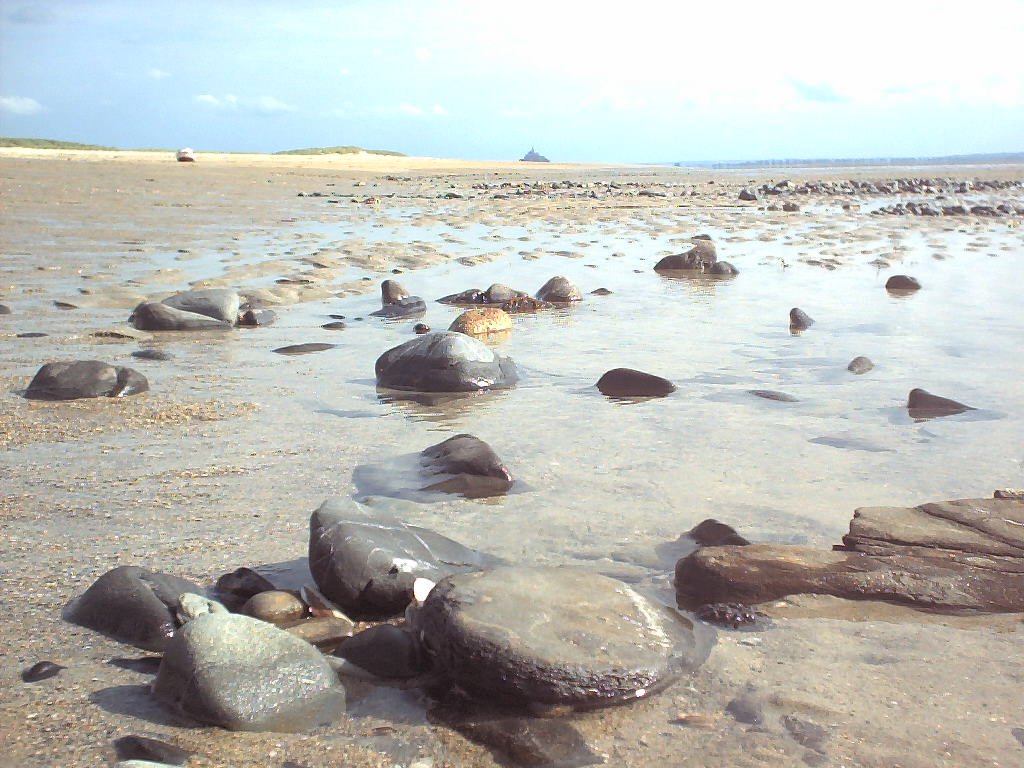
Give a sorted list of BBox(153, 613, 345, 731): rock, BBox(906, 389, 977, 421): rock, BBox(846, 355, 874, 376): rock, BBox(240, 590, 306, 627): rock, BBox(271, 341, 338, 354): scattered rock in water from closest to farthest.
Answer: BBox(153, 613, 345, 731): rock < BBox(240, 590, 306, 627): rock < BBox(906, 389, 977, 421): rock < BBox(846, 355, 874, 376): rock < BBox(271, 341, 338, 354): scattered rock in water

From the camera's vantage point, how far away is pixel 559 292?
767cm

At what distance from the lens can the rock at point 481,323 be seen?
6.22 m

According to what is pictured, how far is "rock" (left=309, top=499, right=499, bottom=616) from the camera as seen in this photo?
2502mm

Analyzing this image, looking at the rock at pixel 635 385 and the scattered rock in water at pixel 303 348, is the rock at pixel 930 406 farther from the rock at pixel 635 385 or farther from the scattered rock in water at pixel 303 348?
the scattered rock in water at pixel 303 348

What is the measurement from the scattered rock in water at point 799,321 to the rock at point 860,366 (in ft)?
3.84

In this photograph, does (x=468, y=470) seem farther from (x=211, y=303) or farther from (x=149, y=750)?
(x=211, y=303)

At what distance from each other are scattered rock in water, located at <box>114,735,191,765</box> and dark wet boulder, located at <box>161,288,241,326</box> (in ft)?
15.6

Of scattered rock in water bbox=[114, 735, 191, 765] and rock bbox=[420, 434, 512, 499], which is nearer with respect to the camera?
scattered rock in water bbox=[114, 735, 191, 765]

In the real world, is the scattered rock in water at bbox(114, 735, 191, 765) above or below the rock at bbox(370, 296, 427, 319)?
above

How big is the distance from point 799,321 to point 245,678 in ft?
17.6

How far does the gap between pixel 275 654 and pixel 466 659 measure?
1.32 ft

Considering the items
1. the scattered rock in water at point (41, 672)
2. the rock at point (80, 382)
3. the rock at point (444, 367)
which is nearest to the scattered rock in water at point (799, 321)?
the rock at point (444, 367)

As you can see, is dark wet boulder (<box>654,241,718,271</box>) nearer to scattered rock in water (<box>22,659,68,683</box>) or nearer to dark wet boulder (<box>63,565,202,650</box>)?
dark wet boulder (<box>63,565,202,650</box>)

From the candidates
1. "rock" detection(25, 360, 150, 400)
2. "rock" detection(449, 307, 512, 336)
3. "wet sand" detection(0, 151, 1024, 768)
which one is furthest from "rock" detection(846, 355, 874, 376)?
"rock" detection(25, 360, 150, 400)
